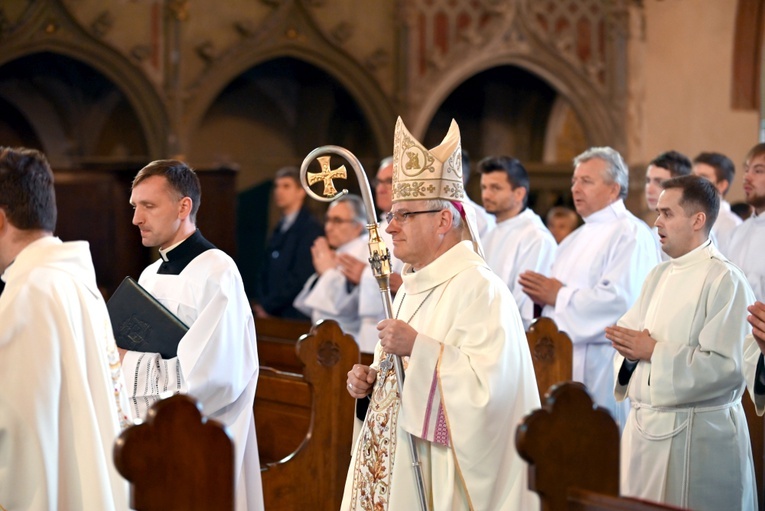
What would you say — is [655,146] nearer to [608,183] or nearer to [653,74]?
[653,74]

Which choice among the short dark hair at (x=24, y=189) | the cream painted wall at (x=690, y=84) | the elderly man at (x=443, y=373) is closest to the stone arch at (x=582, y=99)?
the cream painted wall at (x=690, y=84)

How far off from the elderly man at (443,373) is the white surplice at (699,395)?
0.91m

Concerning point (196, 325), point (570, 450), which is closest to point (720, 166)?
point (196, 325)

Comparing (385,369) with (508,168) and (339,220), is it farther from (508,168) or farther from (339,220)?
(339,220)

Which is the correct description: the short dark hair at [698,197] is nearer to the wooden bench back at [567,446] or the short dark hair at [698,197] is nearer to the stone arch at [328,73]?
the wooden bench back at [567,446]

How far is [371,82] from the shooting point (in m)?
11.5

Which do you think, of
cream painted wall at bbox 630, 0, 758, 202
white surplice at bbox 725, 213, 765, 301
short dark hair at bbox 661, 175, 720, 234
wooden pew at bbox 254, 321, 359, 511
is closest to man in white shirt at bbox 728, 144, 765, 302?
white surplice at bbox 725, 213, 765, 301

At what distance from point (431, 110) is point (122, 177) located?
3462 mm

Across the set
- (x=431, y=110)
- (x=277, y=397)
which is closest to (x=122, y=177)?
(x=431, y=110)

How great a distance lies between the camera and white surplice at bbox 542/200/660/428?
5859 mm

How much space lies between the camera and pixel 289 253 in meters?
8.79

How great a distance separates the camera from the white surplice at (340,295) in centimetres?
756

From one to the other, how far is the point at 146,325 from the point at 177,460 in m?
1.25

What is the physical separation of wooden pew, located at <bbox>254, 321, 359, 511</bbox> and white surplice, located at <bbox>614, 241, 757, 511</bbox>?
4.36ft
